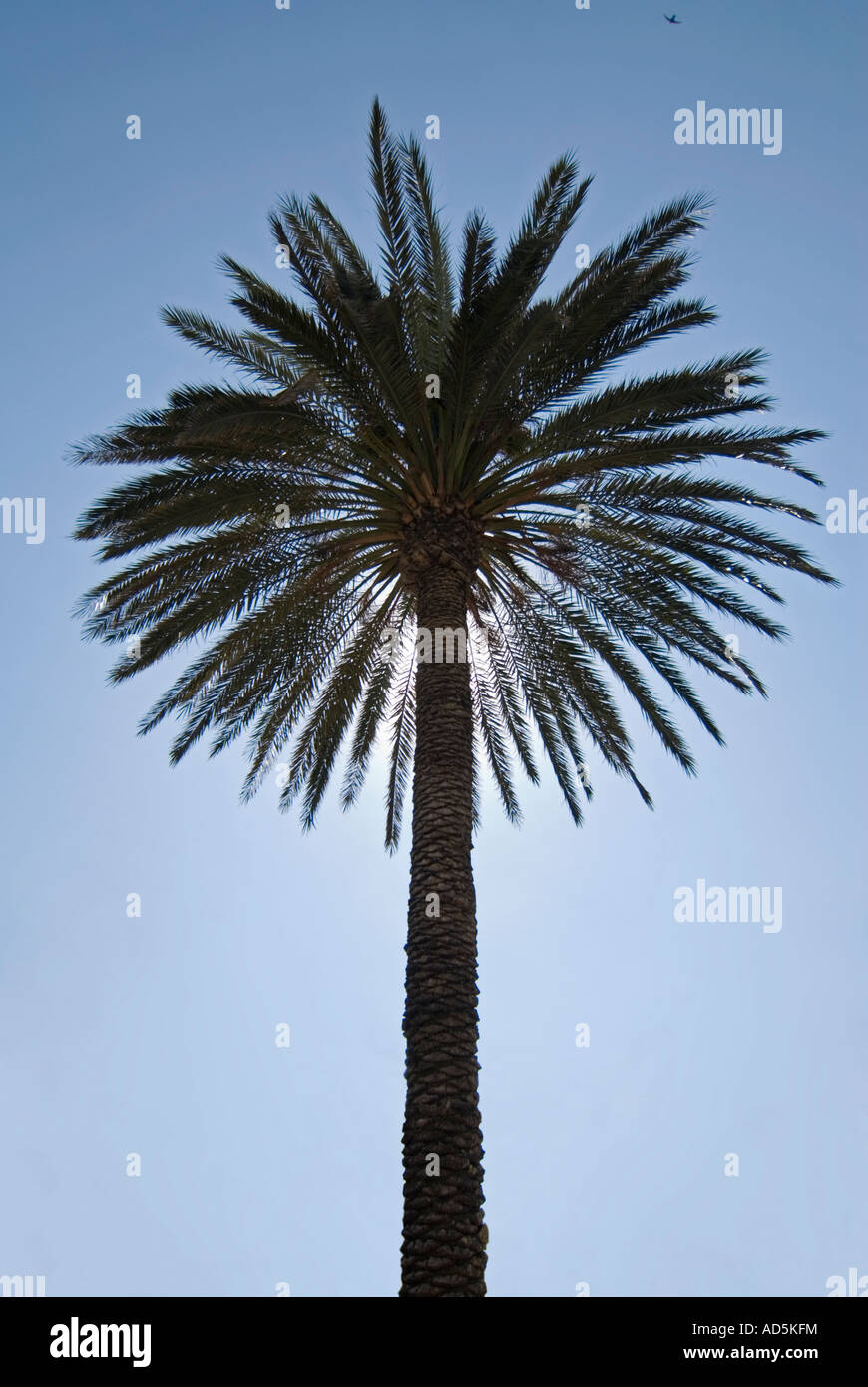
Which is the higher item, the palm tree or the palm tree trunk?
the palm tree

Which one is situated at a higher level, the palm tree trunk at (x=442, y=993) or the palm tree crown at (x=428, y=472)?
the palm tree crown at (x=428, y=472)

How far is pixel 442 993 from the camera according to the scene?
9.11 meters

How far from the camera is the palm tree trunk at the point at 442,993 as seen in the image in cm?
805

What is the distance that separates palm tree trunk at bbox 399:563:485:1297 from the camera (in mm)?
8047

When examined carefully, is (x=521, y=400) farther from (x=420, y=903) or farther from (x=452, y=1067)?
(x=452, y=1067)

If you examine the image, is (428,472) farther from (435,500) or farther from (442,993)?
(442,993)

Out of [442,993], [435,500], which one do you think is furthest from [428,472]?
[442,993]

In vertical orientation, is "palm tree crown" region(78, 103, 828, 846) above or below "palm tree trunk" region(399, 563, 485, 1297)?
above

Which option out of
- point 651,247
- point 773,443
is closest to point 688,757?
point 773,443

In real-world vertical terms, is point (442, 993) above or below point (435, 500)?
below

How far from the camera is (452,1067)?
8734 millimetres
